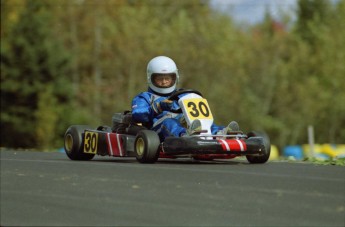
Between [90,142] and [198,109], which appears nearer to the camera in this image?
[198,109]

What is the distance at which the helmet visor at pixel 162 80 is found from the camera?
12.7m

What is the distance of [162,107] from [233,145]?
58.3 inches

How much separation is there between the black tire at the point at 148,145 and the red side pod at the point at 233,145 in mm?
855

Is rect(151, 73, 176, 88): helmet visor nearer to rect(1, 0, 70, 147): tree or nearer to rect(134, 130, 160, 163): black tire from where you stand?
rect(134, 130, 160, 163): black tire

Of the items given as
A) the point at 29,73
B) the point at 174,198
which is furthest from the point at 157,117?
the point at 29,73

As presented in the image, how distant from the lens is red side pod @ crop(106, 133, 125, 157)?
1231 cm

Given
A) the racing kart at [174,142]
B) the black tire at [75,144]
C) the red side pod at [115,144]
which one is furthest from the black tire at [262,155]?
the black tire at [75,144]

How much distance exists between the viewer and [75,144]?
1309 centimetres

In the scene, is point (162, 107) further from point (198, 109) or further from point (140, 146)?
point (140, 146)

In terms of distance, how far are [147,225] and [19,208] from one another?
141 centimetres

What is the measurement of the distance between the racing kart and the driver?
0.12 meters

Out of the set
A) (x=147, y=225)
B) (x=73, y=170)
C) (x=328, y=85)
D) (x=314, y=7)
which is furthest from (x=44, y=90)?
(x=147, y=225)

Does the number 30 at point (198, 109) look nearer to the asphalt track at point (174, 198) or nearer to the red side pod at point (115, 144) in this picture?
the red side pod at point (115, 144)

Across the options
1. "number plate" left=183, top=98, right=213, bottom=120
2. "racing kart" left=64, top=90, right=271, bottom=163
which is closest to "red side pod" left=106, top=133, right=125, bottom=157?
"racing kart" left=64, top=90, right=271, bottom=163
